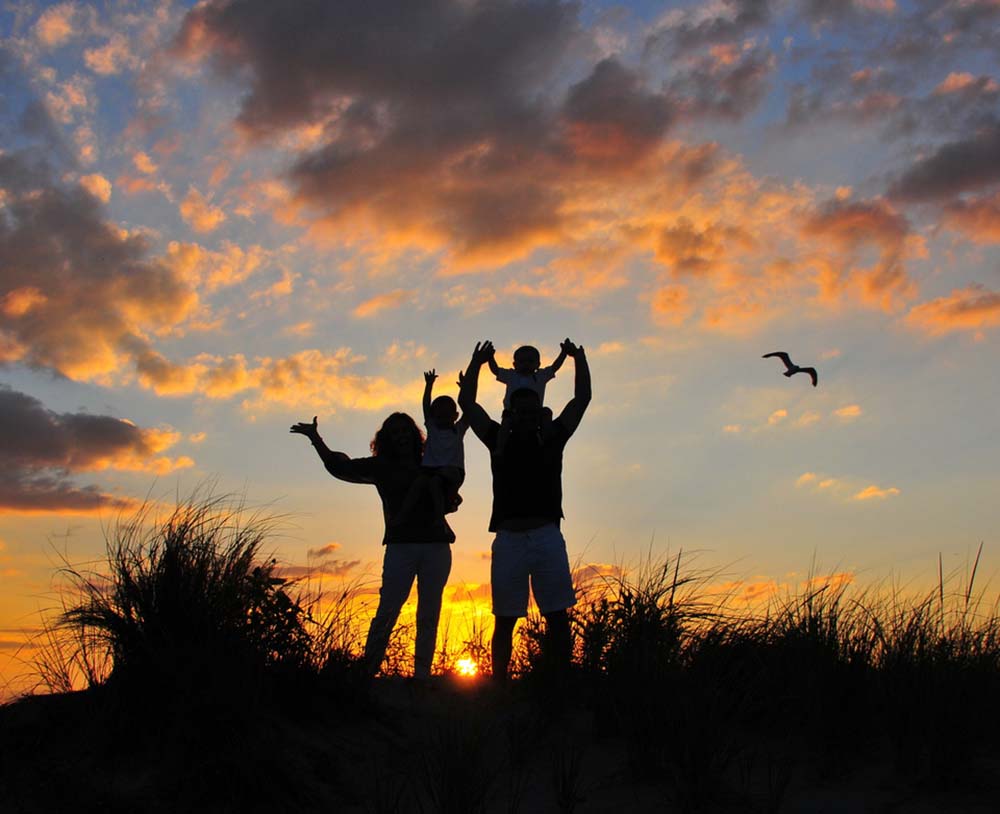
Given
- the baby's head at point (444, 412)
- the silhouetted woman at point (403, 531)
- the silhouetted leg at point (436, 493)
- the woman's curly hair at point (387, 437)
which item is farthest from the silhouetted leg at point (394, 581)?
the baby's head at point (444, 412)

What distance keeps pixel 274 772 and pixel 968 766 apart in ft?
10.7

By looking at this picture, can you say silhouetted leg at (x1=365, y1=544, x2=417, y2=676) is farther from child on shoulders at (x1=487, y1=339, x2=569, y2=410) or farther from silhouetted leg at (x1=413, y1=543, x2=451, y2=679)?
child on shoulders at (x1=487, y1=339, x2=569, y2=410)

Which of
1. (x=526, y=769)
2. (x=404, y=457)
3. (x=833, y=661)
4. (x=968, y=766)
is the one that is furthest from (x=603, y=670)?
(x=404, y=457)

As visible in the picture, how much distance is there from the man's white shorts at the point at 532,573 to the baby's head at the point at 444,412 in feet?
5.57

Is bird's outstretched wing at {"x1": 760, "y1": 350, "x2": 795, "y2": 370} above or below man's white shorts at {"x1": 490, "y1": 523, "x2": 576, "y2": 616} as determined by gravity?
above

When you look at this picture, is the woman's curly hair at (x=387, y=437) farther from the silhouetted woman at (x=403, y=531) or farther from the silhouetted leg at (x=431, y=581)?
the silhouetted leg at (x=431, y=581)

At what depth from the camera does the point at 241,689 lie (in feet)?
15.8

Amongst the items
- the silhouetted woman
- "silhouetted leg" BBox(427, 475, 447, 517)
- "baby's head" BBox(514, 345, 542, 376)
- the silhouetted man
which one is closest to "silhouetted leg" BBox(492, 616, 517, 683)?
the silhouetted man

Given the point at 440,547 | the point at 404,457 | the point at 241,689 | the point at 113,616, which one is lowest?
the point at 241,689

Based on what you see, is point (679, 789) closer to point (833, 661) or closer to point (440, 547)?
point (833, 661)

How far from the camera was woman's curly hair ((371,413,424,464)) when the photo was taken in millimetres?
7875

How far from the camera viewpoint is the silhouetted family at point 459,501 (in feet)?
21.6

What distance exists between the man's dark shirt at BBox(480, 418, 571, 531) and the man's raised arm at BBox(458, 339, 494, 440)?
0.70ft

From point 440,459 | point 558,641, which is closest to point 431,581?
point 440,459
